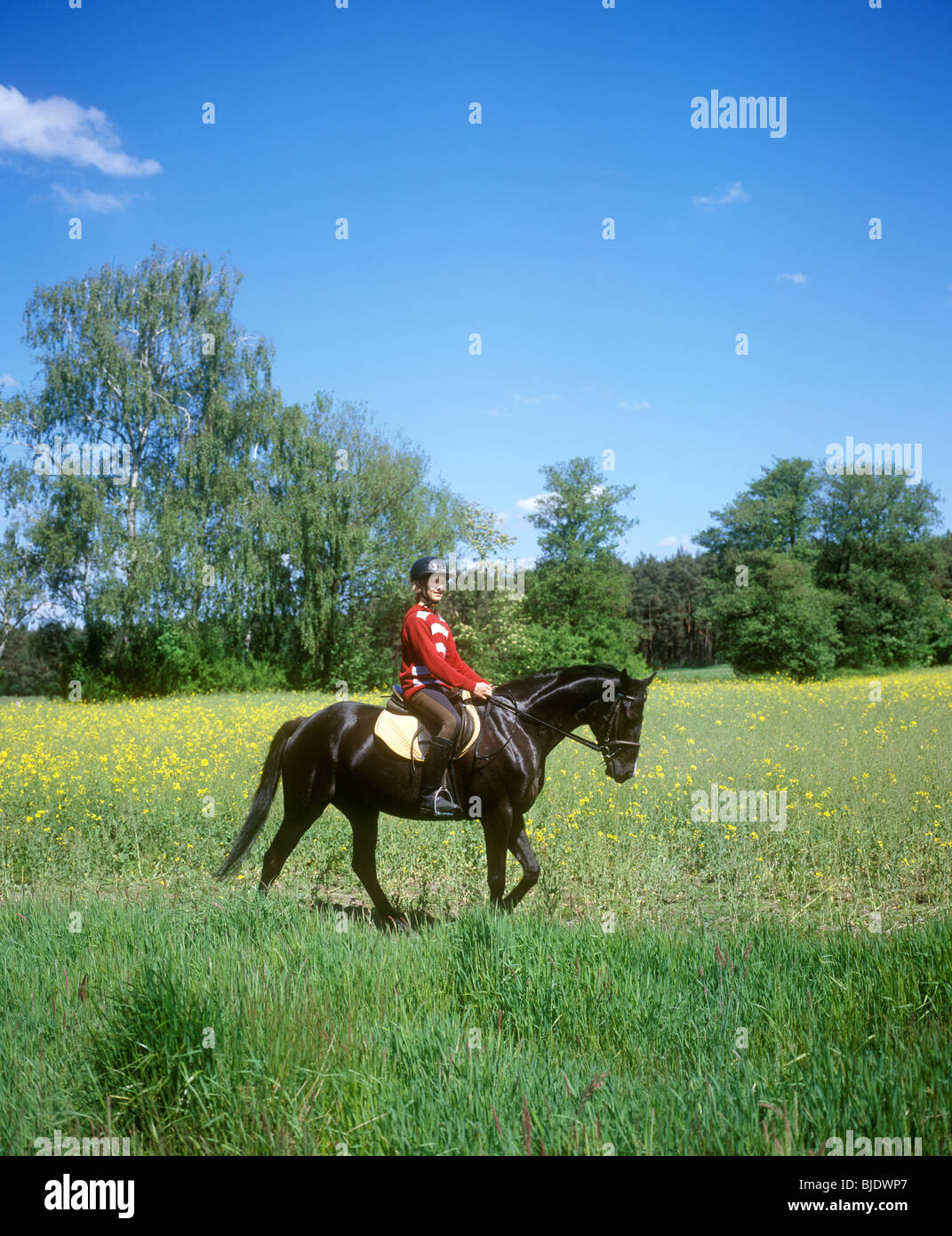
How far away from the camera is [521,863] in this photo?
5.43 m

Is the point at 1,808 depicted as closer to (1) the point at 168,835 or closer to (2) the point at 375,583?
(1) the point at 168,835

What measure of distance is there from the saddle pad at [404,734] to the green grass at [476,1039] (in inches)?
51.0

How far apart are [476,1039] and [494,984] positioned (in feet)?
2.30

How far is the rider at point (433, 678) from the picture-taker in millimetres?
5117

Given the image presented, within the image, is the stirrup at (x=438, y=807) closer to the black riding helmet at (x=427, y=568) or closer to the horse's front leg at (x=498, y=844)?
the horse's front leg at (x=498, y=844)

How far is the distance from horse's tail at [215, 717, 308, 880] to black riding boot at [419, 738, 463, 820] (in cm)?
122

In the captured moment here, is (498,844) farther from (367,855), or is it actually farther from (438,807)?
(367,855)

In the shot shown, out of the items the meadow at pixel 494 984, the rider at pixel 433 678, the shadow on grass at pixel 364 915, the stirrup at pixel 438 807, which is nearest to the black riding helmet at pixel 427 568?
the rider at pixel 433 678

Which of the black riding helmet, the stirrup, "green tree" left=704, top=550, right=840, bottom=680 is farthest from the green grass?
"green tree" left=704, top=550, right=840, bottom=680

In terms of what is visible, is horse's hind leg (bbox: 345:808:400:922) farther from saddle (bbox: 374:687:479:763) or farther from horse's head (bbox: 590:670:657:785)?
horse's head (bbox: 590:670:657:785)

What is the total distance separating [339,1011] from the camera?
11.5ft

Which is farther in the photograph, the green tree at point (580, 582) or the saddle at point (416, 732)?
the green tree at point (580, 582)

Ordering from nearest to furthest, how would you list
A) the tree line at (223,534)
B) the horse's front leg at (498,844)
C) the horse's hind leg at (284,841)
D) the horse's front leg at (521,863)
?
the horse's front leg at (521,863) < the horse's front leg at (498,844) < the horse's hind leg at (284,841) < the tree line at (223,534)

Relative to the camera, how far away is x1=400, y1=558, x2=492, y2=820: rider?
16.8 ft
